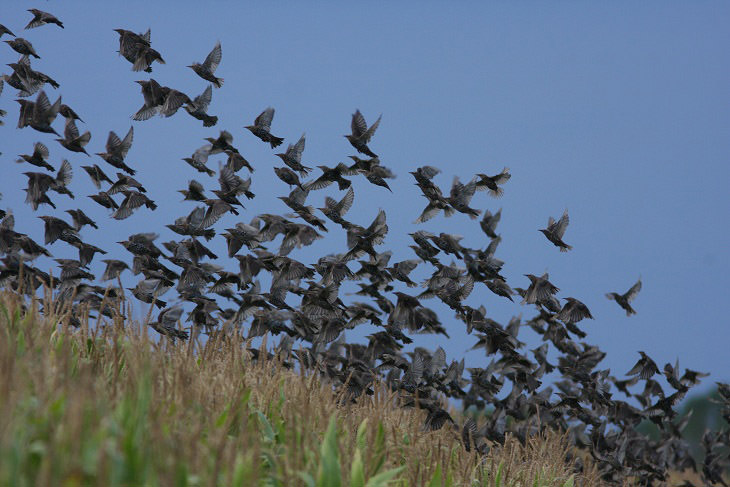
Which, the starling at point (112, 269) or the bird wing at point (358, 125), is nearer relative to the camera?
the bird wing at point (358, 125)

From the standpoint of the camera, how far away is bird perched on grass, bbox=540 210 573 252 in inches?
472

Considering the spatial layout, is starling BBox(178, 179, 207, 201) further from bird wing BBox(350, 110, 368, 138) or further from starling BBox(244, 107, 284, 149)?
bird wing BBox(350, 110, 368, 138)

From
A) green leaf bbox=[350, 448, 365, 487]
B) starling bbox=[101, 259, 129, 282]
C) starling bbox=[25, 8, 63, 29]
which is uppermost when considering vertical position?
starling bbox=[25, 8, 63, 29]

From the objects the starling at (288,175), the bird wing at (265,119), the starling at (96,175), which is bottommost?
the starling at (288,175)

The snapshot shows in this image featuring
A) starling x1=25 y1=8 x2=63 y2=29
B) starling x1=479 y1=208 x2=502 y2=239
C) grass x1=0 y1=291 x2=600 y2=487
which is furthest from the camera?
starling x1=25 y1=8 x2=63 y2=29

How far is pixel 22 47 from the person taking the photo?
12.1 metres

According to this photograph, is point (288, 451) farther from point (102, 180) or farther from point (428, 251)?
point (102, 180)

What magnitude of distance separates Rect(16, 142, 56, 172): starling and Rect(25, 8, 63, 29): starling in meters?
3.10

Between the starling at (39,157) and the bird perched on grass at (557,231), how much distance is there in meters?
8.26

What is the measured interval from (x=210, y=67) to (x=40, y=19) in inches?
149

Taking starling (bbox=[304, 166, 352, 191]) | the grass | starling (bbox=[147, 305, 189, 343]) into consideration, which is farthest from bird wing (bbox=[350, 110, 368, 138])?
the grass

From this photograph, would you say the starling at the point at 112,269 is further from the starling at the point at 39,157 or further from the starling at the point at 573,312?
the starling at the point at 573,312

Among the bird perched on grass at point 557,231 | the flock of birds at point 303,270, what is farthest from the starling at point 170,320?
the bird perched on grass at point 557,231

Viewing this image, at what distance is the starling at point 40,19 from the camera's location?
42.4 ft
